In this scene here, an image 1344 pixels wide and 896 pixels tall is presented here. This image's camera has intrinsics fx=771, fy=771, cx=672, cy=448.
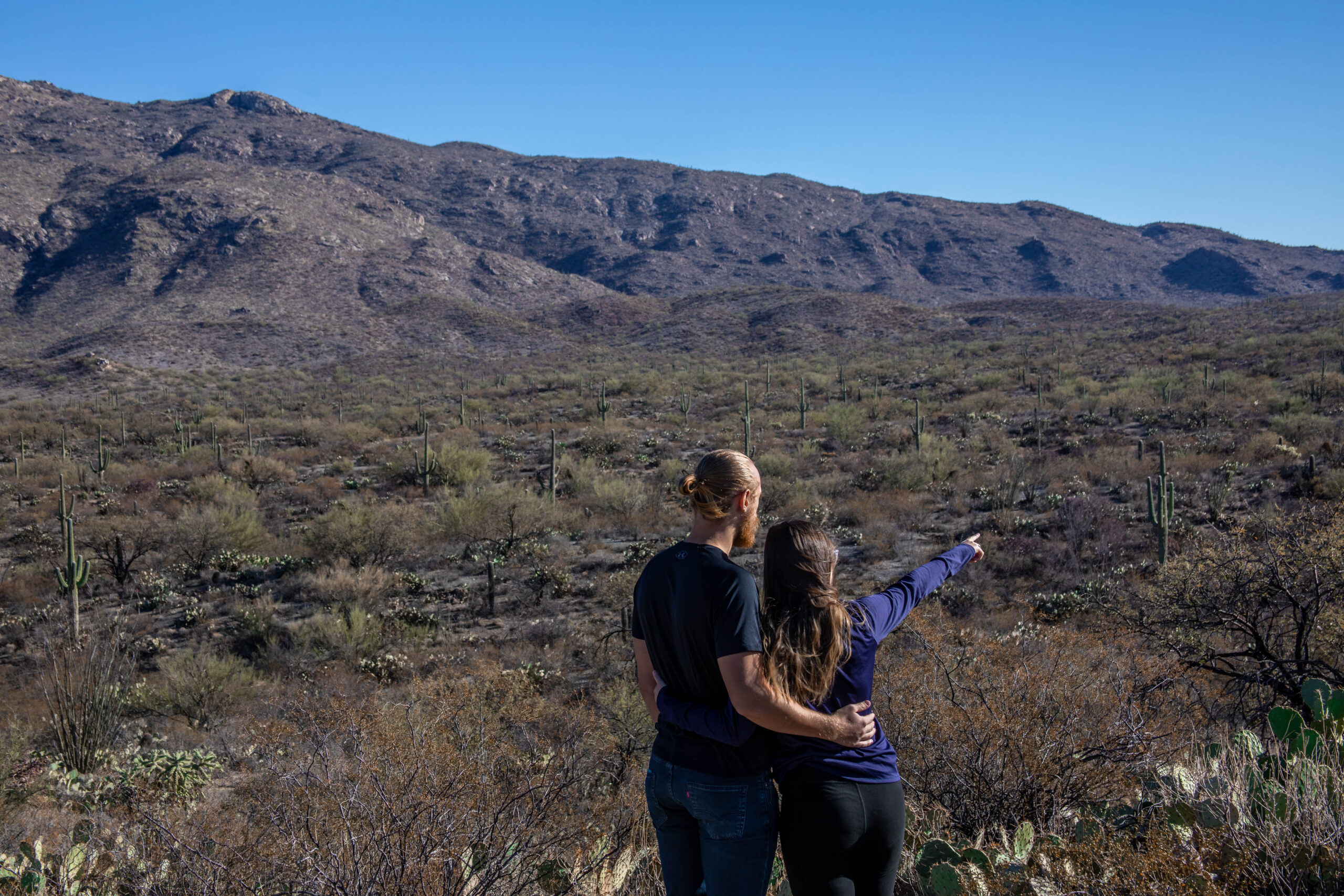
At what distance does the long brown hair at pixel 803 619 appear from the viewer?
6.46 ft

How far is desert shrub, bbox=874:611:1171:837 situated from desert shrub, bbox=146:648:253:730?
6.43 meters

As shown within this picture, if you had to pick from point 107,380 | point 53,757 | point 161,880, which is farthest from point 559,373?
point 161,880

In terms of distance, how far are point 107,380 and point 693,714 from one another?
47.2m

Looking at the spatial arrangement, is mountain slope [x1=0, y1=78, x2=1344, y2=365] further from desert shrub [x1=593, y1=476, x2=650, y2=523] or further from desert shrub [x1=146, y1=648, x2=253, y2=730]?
desert shrub [x1=146, y1=648, x2=253, y2=730]

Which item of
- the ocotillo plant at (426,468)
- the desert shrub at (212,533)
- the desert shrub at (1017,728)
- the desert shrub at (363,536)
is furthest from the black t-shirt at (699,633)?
the ocotillo plant at (426,468)

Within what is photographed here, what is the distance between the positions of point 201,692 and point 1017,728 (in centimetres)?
751

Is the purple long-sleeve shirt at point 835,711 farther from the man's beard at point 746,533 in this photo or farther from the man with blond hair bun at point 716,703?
the man's beard at point 746,533

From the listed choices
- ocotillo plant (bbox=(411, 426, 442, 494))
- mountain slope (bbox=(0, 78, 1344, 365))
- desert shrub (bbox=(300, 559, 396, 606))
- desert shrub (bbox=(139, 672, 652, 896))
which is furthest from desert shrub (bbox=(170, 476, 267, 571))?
mountain slope (bbox=(0, 78, 1344, 365))

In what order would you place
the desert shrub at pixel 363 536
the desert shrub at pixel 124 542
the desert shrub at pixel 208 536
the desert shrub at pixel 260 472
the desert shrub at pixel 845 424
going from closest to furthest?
the desert shrub at pixel 124 542 → the desert shrub at pixel 363 536 → the desert shrub at pixel 208 536 → the desert shrub at pixel 260 472 → the desert shrub at pixel 845 424

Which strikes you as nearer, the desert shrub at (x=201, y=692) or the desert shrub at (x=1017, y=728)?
the desert shrub at (x=1017, y=728)

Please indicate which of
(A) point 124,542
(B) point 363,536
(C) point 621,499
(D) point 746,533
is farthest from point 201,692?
(C) point 621,499

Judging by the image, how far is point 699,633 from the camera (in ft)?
6.46

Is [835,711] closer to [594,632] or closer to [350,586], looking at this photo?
[594,632]

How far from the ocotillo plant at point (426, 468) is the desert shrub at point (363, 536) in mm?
4168
